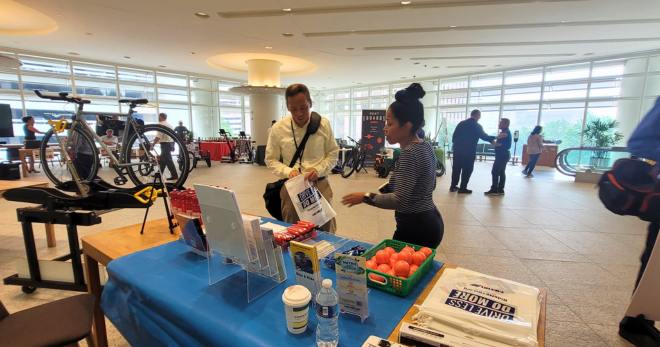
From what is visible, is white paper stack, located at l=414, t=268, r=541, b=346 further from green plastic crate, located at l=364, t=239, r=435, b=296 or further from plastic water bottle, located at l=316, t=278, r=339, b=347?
plastic water bottle, located at l=316, t=278, r=339, b=347

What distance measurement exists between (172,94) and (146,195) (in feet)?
43.3

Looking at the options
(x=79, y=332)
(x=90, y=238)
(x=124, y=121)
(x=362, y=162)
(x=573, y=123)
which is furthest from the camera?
(x=573, y=123)

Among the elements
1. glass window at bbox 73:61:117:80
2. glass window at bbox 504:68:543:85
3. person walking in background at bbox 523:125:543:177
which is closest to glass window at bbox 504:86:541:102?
glass window at bbox 504:68:543:85

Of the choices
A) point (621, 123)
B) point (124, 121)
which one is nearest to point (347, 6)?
point (124, 121)

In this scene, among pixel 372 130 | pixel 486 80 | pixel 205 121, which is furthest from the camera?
pixel 205 121

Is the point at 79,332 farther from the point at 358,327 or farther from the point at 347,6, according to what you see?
the point at 347,6

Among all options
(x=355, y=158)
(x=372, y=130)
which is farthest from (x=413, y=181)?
(x=372, y=130)

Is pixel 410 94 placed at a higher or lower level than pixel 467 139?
higher

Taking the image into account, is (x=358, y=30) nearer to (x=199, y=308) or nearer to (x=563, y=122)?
(x=199, y=308)

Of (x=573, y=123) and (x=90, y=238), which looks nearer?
(x=90, y=238)

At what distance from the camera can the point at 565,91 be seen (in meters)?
10.8

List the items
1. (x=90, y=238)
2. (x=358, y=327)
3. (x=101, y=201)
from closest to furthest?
(x=358, y=327), (x=90, y=238), (x=101, y=201)

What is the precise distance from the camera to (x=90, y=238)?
1.69 metres

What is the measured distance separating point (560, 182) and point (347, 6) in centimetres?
686
